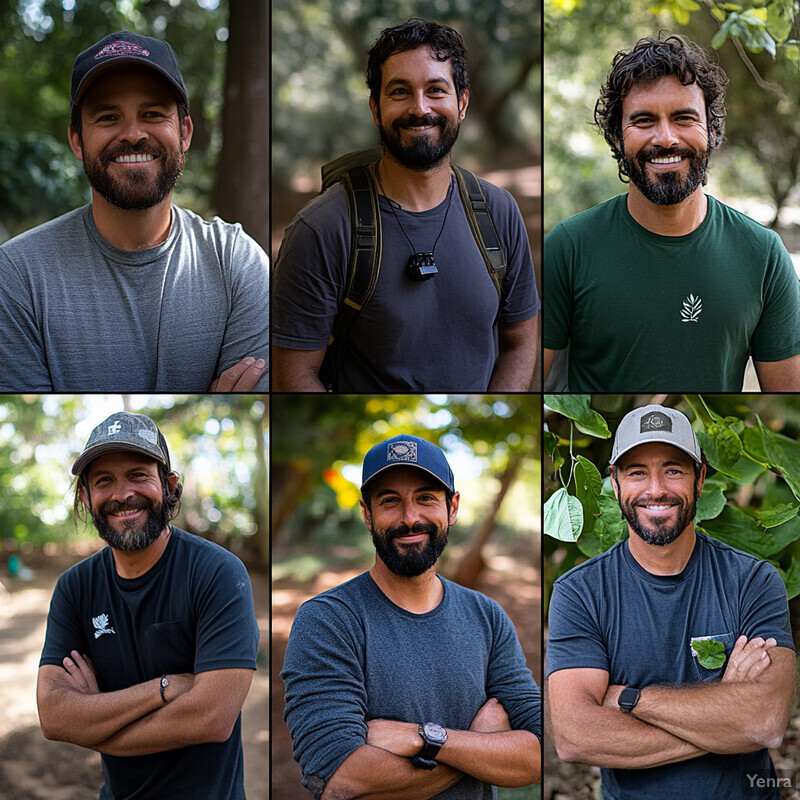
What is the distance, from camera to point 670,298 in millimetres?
2955

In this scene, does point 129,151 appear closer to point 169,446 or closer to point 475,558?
point 169,446

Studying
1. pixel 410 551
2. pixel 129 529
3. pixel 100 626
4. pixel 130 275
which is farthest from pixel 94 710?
pixel 130 275

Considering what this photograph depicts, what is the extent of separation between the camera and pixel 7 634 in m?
4.02

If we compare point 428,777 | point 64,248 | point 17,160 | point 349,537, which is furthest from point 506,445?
point 17,160

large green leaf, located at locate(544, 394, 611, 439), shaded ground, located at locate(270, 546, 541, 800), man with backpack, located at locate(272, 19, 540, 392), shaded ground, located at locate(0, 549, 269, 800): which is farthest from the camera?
shaded ground, located at locate(270, 546, 541, 800)

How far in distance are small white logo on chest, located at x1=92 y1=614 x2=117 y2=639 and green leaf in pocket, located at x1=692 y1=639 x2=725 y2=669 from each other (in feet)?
6.46

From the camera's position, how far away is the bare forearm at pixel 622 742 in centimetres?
278

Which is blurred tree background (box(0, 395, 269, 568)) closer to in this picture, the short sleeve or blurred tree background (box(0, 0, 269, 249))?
the short sleeve

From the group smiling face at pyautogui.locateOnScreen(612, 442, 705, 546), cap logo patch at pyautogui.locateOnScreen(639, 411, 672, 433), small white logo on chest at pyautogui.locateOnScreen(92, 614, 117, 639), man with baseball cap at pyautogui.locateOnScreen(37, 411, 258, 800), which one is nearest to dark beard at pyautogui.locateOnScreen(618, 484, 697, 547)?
smiling face at pyautogui.locateOnScreen(612, 442, 705, 546)

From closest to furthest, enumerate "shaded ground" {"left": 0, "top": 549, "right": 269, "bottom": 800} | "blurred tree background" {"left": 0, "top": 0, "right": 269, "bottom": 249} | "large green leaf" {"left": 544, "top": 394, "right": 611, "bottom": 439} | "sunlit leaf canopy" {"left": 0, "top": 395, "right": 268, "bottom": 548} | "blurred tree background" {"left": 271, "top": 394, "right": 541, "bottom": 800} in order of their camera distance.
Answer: "large green leaf" {"left": 544, "top": 394, "right": 611, "bottom": 439}, "sunlit leaf canopy" {"left": 0, "top": 395, "right": 268, "bottom": 548}, "shaded ground" {"left": 0, "top": 549, "right": 269, "bottom": 800}, "blurred tree background" {"left": 271, "top": 394, "right": 541, "bottom": 800}, "blurred tree background" {"left": 0, "top": 0, "right": 269, "bottom": 249}

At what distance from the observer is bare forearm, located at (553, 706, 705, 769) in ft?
9.12

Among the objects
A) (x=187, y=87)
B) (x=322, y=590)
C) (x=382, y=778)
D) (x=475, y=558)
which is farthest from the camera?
(x=475, y=558)

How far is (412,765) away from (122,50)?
2.50m

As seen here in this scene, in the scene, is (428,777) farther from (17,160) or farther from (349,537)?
(17,160)
